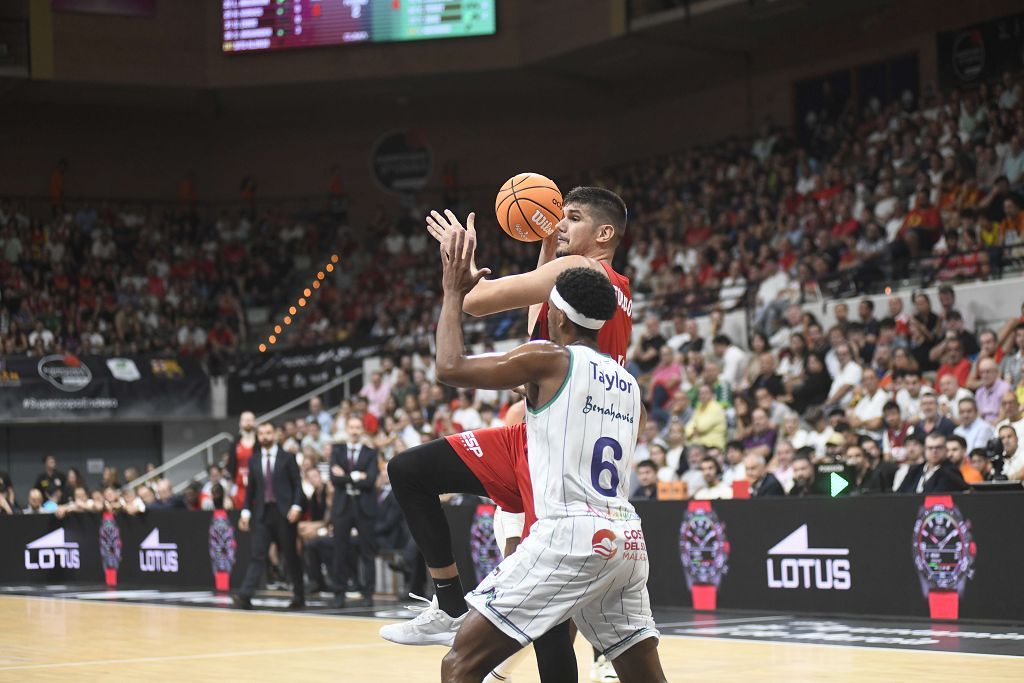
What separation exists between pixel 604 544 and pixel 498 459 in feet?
3.88

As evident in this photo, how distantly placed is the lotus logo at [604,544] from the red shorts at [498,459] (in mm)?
1003

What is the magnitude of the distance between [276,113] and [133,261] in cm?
590

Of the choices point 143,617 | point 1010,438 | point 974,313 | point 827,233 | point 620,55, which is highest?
point 620,55

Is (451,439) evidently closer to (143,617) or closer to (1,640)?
(1,640)

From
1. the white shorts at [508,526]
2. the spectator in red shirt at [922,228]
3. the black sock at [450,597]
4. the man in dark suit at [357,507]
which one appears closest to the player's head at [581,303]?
the black sock at [450,597]

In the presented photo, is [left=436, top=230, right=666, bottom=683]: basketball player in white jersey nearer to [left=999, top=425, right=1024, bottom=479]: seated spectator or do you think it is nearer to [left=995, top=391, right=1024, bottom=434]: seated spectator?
[left=999, top=425, right=1024, bottom=479]: seated spectator

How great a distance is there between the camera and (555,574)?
4.93m

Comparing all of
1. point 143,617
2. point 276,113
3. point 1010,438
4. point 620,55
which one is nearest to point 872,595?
point 1010,438

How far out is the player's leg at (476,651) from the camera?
4977mm

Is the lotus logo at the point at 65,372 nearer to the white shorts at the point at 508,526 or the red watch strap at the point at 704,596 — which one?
the red watch strap at the point at 704,596

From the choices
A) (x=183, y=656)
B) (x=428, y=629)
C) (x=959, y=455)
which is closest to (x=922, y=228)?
(x=959, y=455)

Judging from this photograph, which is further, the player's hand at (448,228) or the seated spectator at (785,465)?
the seated spectator at (785,465)

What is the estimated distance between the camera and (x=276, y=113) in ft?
111

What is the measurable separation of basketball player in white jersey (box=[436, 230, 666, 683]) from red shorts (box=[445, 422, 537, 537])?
870 mm
